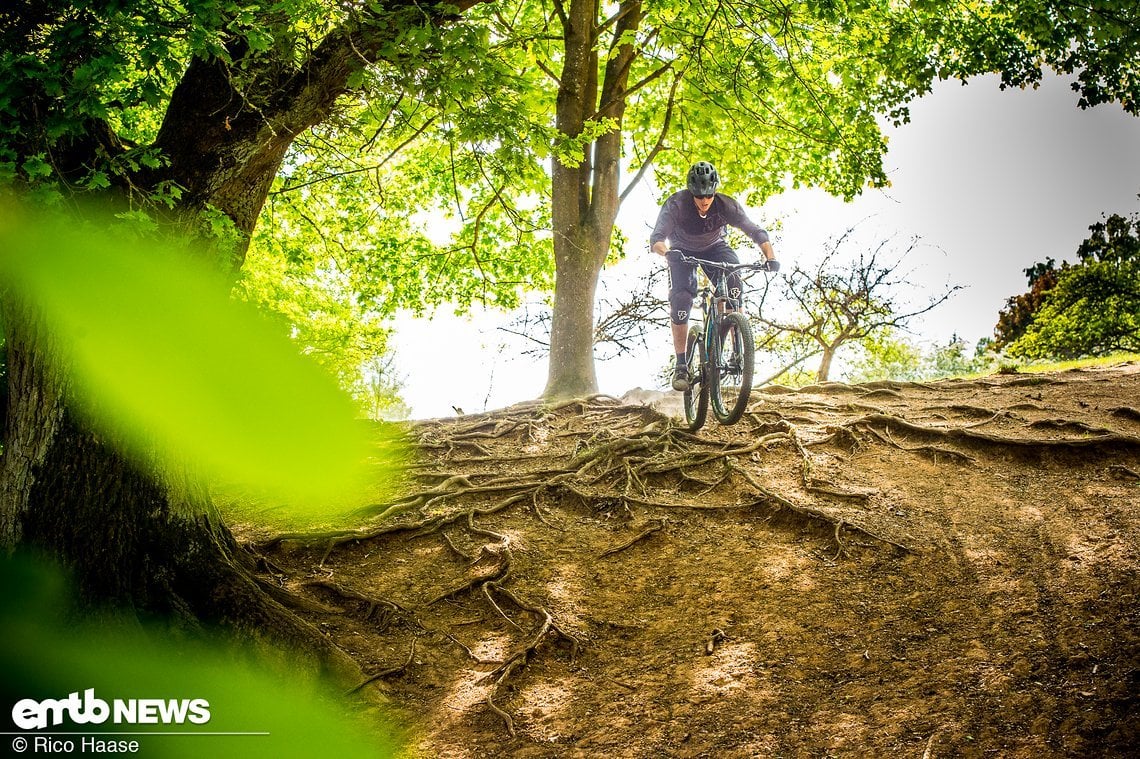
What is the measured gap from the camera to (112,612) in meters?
3.44

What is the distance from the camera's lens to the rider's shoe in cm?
670

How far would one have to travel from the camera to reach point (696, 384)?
6.93 meters

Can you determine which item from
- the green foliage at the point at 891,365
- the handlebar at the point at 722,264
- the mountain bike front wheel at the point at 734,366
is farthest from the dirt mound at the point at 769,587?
the green foliage at the point at 891,365

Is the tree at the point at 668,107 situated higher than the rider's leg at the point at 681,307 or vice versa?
the tree at the point at 668,107

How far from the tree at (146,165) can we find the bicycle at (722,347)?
10.8 ft

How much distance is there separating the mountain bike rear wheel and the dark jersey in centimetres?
85

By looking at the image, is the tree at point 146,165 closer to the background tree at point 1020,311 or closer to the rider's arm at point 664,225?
the rider's arm at point 664,225

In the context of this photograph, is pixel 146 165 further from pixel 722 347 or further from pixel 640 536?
pixel 722 347

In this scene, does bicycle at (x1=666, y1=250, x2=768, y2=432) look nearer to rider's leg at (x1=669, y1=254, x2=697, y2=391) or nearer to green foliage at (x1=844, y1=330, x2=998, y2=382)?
rider's leg at (x1=669, y1=254, x2=697, y2=391)

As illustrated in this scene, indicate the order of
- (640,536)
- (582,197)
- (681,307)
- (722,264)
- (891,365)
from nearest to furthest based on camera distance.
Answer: (640,536) → (722,264) → (681,307) → (582,197) → (891,365)

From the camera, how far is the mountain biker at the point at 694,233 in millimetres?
6160

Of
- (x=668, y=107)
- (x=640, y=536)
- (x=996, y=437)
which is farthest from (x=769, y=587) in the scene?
(x=668, y=107)

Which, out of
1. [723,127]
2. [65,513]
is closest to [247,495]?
[65,513]

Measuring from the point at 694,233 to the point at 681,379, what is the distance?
4.73 ft
